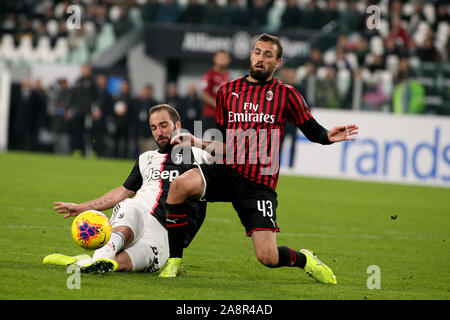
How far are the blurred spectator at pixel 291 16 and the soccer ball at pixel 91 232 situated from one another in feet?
62.7

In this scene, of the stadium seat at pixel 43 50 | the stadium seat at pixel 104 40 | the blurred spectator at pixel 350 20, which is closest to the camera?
the blurred spectator at pixel 350 20

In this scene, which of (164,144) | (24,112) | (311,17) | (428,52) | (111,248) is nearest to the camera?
(111,248)

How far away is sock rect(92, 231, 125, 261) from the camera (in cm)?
617

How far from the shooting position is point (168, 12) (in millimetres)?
25594

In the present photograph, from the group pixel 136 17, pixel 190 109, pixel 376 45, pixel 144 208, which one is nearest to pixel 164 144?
pixel 144 208

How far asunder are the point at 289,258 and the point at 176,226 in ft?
2.99

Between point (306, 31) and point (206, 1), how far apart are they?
11.2ft

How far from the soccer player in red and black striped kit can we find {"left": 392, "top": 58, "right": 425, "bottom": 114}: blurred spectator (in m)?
12.9

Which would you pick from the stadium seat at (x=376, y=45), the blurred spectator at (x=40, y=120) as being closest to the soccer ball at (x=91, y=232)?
the stadium seat at (x=376, y=45)

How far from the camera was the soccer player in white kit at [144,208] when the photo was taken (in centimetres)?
634

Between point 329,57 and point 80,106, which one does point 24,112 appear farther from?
point 329,57

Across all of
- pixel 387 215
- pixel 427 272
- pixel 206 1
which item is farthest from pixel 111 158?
pixel 427 272

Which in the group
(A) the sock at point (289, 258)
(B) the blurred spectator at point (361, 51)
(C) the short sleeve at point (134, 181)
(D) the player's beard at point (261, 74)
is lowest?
(A) the sock at point (289, 258)

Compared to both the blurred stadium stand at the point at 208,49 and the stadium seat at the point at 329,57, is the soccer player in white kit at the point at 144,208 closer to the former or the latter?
the blurred stadium stand at the point at 208,49
